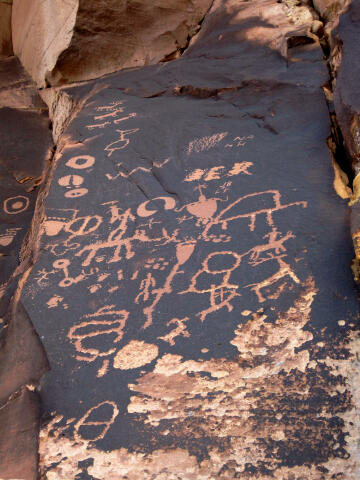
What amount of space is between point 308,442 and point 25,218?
2273mm

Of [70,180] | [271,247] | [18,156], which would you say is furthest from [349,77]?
[18,156]

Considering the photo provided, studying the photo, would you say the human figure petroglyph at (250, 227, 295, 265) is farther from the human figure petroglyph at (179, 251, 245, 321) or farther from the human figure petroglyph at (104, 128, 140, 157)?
the human figure petroglyph at (104, 128, 140, 157)

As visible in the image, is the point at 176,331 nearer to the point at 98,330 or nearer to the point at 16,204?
the point at 98,330

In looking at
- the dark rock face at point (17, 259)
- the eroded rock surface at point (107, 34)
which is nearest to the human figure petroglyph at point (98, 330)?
the dark rock face at point (17, 259)

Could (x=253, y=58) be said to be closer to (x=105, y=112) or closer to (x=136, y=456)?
(x=105, y=112)

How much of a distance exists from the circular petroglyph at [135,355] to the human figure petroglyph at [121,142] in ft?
4.51

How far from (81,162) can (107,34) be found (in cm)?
192

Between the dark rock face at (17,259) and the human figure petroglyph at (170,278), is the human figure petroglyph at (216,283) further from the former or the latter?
the dark rock face at (17,259)

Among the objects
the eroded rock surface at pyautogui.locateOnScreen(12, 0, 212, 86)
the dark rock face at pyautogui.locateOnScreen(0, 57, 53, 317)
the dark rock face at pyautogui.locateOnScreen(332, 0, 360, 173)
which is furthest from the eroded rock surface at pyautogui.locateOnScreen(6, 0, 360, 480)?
the eroded rock surface at pyautogui.locateOnScreen(12, 0, 212, 86)

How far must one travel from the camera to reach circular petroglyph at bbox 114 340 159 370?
1543 millimetres

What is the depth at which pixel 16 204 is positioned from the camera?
3.11m

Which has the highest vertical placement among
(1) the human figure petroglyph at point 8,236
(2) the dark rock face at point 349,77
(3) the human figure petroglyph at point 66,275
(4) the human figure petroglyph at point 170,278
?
(2) the dark rock face at point 349,77

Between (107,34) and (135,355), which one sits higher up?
(107,34)

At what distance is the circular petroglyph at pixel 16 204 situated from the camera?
3051 millimetres
